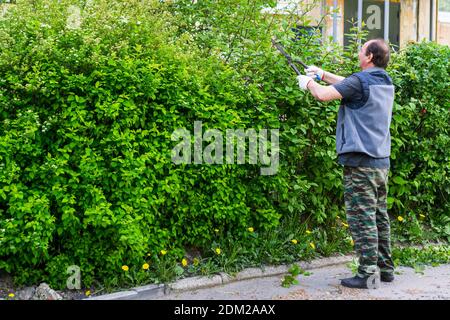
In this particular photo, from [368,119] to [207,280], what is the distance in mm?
1995

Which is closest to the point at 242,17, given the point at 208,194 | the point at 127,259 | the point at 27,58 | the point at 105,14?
the point at 105,14

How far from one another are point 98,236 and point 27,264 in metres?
0.62

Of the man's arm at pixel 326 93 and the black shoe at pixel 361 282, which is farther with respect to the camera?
the black shoe at pixel 361 282

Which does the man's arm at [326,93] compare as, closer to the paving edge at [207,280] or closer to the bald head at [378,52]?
the bald head at [378,52]

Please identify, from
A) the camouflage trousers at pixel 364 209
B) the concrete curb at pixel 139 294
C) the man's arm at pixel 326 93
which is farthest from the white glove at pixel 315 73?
the concrete curb at pixel 139 294

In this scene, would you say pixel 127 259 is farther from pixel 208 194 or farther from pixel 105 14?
pixel 105 14

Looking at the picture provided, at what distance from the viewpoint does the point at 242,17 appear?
6.77m

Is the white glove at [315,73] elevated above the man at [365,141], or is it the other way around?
the white glove at [315,73]

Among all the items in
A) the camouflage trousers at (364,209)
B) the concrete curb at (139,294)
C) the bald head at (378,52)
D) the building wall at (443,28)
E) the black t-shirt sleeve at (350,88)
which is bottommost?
the concrete curb at (139,294)

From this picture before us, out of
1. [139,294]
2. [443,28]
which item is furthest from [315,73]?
[443,28]

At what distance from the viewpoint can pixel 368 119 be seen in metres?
5.09

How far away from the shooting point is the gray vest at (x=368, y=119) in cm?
505

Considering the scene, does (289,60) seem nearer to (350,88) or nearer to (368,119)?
(350,88)

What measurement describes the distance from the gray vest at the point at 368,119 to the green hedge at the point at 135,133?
98 centimetres
